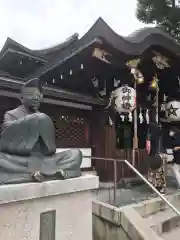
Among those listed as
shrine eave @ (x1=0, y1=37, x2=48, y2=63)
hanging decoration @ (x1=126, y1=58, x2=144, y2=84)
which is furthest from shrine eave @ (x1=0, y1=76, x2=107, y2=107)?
shrine eave @ (x1=0, y1=37, x2=48, y2=63)

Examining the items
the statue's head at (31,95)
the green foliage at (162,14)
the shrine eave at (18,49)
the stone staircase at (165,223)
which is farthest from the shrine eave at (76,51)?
the green foliage at (162,14)

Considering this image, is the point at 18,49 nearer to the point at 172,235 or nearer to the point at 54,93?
the point at 54,93

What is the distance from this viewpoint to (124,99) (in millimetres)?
8016

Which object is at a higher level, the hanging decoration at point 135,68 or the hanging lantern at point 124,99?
the hanging decoration at point 135,68

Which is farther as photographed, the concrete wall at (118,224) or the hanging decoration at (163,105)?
the hanging decoration at (163,105)

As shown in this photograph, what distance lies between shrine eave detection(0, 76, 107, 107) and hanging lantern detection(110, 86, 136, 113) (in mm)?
346

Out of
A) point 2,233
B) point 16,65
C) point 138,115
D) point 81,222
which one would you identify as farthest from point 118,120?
point 2,233

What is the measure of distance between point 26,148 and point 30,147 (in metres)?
0.05

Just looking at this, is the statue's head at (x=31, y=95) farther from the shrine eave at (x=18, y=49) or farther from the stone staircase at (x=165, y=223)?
the shrine eave at (x=18, y=49)

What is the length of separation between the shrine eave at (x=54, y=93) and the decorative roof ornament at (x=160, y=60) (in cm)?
240

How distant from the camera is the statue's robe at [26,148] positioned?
133 inches

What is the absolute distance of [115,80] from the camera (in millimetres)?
8688

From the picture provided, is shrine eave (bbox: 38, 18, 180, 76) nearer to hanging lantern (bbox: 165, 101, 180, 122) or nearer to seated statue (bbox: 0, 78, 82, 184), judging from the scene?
hanging lantern (bbox: 165, 101, 180, 122)

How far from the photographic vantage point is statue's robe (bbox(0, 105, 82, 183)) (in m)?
3.37
